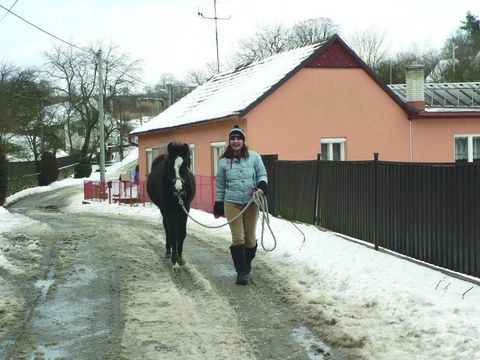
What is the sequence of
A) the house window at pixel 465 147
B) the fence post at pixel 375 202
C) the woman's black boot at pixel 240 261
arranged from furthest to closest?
the house window at pixel 465 147, the fence post at pixel 375 202, the woman's black boot at pixel 240 261

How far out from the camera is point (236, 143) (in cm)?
762

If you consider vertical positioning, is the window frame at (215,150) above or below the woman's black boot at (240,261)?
above

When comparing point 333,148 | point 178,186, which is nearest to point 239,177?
point 178,186

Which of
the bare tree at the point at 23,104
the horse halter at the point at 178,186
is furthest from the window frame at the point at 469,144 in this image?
the bare tree at the point at 23,104

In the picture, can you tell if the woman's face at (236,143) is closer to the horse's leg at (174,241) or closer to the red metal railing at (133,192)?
the horse's leg at (174,241)

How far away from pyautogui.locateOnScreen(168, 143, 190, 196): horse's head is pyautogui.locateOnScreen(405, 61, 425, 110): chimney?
50.4 feet

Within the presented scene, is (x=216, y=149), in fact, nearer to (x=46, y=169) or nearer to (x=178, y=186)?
(x=178, y=186)

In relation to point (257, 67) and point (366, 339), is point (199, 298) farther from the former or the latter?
point (257, 67)

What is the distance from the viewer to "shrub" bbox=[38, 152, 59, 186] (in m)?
49.9

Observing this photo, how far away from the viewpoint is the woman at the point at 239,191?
7613 millimetres

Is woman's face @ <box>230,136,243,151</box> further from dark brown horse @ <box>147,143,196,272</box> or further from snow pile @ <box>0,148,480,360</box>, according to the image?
snow pile @ <box>0,148,480,360</box>

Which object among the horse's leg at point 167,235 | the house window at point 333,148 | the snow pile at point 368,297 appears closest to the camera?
the snow pile at point 368,297

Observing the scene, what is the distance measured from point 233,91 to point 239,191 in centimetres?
1443

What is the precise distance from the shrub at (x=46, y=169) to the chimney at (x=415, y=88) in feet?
117
